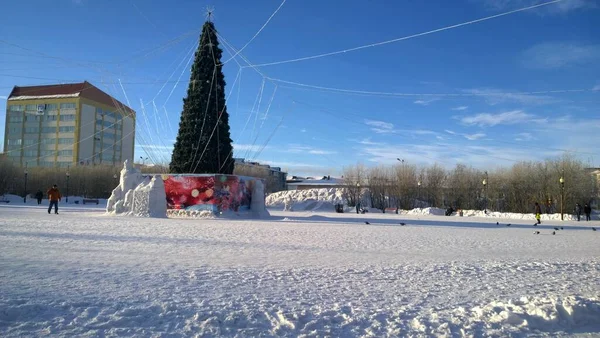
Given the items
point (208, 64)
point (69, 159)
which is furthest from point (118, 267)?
point (69, 159)

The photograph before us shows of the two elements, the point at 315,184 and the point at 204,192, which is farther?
the point at 315,184

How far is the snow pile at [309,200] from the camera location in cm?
6030

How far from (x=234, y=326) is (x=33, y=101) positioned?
85.2m

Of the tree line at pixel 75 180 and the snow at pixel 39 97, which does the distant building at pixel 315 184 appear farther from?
the snow at pixel 39 97

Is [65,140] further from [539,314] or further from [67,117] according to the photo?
[539,314]

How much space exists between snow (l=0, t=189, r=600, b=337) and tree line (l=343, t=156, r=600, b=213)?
142ft

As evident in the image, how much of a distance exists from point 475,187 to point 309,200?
76.6 ft

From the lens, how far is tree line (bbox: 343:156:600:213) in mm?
50062

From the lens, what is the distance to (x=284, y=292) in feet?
20.7

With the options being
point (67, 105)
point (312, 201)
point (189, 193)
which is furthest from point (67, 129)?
point (189, 193)

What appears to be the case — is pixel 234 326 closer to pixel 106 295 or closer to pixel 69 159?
pixel 106 295

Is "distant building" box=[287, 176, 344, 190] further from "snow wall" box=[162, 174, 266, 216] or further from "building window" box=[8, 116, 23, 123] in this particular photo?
"snow wall" box=[162, 174, 266, 216]

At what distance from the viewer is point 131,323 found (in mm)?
4707

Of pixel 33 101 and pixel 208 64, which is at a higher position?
pixel 33 101
